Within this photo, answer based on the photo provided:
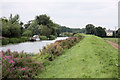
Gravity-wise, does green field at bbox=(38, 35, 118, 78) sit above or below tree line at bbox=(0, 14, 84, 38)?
below

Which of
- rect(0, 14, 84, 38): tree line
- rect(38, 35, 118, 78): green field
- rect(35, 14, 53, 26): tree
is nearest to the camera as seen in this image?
rect(38, 35, 118, 78): green field

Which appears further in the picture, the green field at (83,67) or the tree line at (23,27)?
the tree line at (23,27)

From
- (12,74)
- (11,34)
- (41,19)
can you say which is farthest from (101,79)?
(41,19)

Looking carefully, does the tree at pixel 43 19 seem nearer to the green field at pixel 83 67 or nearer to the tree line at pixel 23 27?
the tree line at pixel 23 27

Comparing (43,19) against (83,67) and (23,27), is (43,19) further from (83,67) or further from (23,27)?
(83,67)

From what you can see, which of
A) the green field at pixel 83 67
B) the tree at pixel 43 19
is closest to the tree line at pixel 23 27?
the tree at pixel 43 19

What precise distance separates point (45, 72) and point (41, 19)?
6356cm

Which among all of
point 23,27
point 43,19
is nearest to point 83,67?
point 23,27

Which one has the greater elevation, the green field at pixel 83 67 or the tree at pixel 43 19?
the tree at pixel 43 19

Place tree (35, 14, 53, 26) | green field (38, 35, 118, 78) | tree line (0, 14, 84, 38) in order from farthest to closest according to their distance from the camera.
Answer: tree (35, 14, 53, 26), tree line (0, 14, 84, 38), green field (38, 35, 118, 78)

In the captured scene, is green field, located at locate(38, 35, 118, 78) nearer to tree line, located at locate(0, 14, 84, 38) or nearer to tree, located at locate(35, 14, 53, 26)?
tree line, located at locate(0, 14, 84, 38)

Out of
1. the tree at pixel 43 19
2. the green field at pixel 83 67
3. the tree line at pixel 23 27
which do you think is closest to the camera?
the green field at pixel 83 67

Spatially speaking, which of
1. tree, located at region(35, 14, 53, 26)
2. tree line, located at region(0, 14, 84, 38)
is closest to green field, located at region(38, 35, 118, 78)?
tree line, located at region(0, 14, 84, 38)

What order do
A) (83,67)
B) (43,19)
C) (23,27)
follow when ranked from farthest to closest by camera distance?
(43,19) → (23,27) → (83,67)
